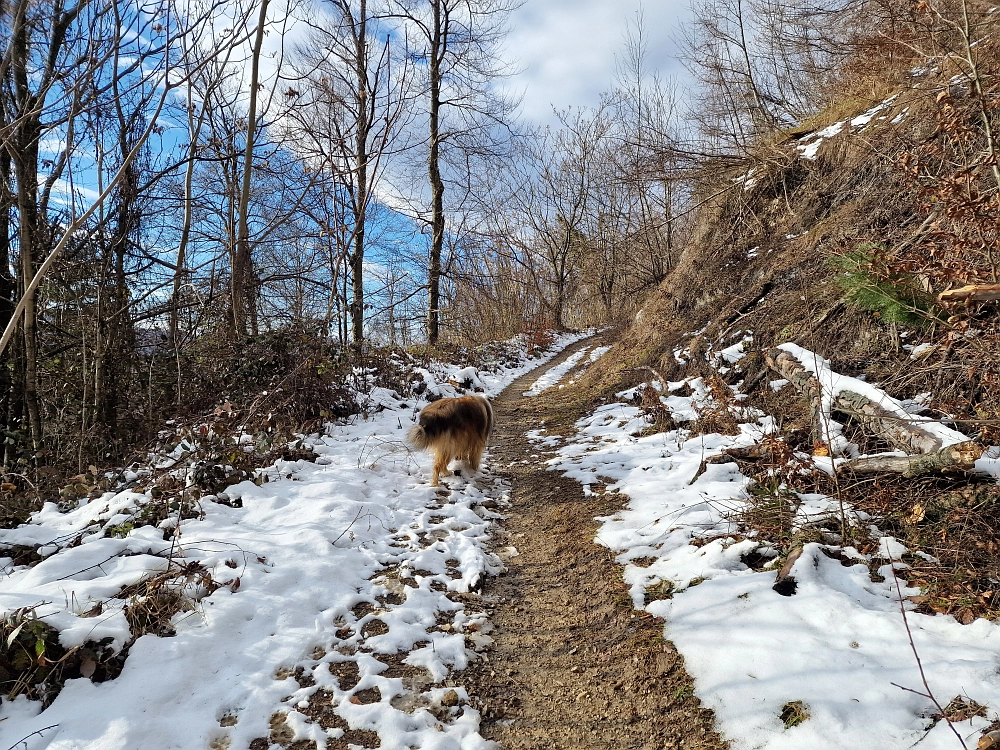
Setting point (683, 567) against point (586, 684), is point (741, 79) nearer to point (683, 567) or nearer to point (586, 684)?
point (683, 567)

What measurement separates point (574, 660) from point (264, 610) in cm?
203

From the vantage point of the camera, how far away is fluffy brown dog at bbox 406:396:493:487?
5.92 meters

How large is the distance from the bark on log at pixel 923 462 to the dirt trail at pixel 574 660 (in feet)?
6.78

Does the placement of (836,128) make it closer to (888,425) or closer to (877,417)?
(877,417)

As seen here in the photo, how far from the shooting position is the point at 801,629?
9.58 feet

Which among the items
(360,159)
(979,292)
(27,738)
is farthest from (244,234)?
(979,292)

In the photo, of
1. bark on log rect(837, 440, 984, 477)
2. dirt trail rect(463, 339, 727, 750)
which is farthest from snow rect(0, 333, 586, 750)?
bark on log rect(837, 440, 984, 477)

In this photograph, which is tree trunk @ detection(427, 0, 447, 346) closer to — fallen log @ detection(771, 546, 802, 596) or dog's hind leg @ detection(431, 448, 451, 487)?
dog's hind leg @ detection(431, 448, 451, 487)

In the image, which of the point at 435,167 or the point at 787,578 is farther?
the point at 435,167

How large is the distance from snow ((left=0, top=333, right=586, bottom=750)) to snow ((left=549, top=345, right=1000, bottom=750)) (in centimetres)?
127

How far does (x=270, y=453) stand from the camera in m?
5.91

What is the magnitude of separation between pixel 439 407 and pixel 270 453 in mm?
1978

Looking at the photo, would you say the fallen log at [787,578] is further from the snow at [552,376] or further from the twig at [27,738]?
the snow at [552,376]

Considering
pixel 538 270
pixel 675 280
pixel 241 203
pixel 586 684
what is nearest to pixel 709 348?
pixel 675 280
